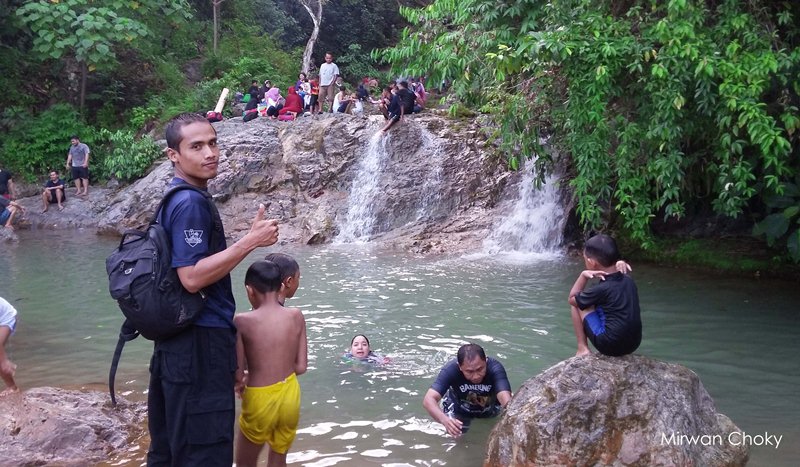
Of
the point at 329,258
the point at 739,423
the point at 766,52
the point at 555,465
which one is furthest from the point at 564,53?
the point at 329,258

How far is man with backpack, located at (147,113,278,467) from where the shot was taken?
3.05 meters

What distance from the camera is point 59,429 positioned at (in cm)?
518

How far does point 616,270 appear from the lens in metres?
5.23

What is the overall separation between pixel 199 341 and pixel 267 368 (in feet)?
2.43

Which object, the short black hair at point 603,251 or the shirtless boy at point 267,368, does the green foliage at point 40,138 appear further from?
the shirtless boy at point 267,368

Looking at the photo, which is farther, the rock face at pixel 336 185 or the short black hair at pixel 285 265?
the rock face at pixel 336 185

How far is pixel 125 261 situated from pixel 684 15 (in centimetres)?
660

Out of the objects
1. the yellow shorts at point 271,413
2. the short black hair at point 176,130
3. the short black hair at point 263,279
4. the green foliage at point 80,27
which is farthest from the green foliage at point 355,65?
the short black hair at point 176,130

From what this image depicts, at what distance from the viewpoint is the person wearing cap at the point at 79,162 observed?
20281 mm

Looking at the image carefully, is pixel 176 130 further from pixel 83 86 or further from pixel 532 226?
pixel 83 86

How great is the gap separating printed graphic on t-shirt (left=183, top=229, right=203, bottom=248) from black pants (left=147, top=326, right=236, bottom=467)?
13.9 inches

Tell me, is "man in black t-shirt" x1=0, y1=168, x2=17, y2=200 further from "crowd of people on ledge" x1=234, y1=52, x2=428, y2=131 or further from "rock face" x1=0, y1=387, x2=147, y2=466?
"rock face" x1=0, y1=387, x2=147, y2=466

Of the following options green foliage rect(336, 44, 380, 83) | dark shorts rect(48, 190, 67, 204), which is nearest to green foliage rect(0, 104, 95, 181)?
dark shorts rect(48, 190, 67, 204)

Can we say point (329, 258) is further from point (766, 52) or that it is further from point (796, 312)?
point (766, 52)
